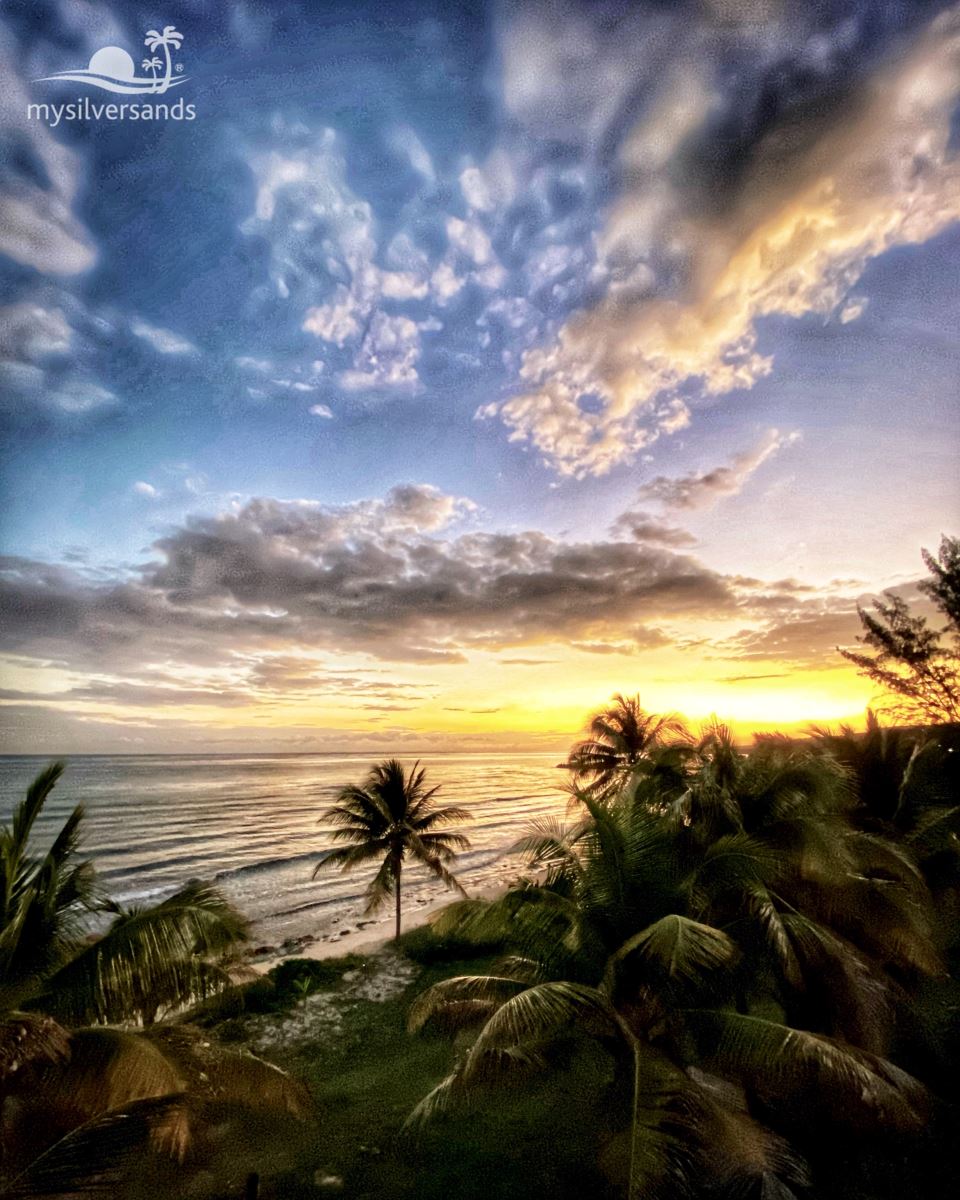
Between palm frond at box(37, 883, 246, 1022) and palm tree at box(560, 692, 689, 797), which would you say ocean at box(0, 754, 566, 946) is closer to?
palm frond at box(37, 883, 246, 1022)

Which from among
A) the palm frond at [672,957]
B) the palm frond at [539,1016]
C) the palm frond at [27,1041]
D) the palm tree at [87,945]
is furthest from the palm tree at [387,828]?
the palm frond at [27,1041]

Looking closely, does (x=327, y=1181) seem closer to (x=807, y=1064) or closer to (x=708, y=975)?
(x=708, y=975)

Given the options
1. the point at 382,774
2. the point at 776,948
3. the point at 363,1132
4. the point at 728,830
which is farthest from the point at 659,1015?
the point at 382,774

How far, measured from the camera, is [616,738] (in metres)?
22.7

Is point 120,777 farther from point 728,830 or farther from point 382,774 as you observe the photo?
point 728,830

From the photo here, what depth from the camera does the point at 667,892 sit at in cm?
674

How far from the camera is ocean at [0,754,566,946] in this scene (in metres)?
23.2

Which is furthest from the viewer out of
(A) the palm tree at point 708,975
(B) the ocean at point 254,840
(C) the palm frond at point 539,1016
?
(B) the ocean at point 254,840

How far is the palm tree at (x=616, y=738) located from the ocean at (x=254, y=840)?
8756 millimetres

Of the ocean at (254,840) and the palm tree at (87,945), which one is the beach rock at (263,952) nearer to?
the ocean at (254,840)

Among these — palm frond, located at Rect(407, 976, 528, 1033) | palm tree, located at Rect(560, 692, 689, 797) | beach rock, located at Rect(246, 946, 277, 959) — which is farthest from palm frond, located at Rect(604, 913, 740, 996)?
palm tree, located at Rect(560, 692, 689, 797)

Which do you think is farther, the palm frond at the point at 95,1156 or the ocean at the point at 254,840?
the ocean at the point at 254,840

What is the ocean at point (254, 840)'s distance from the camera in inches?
914

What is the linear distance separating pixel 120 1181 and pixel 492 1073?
10.5ft
